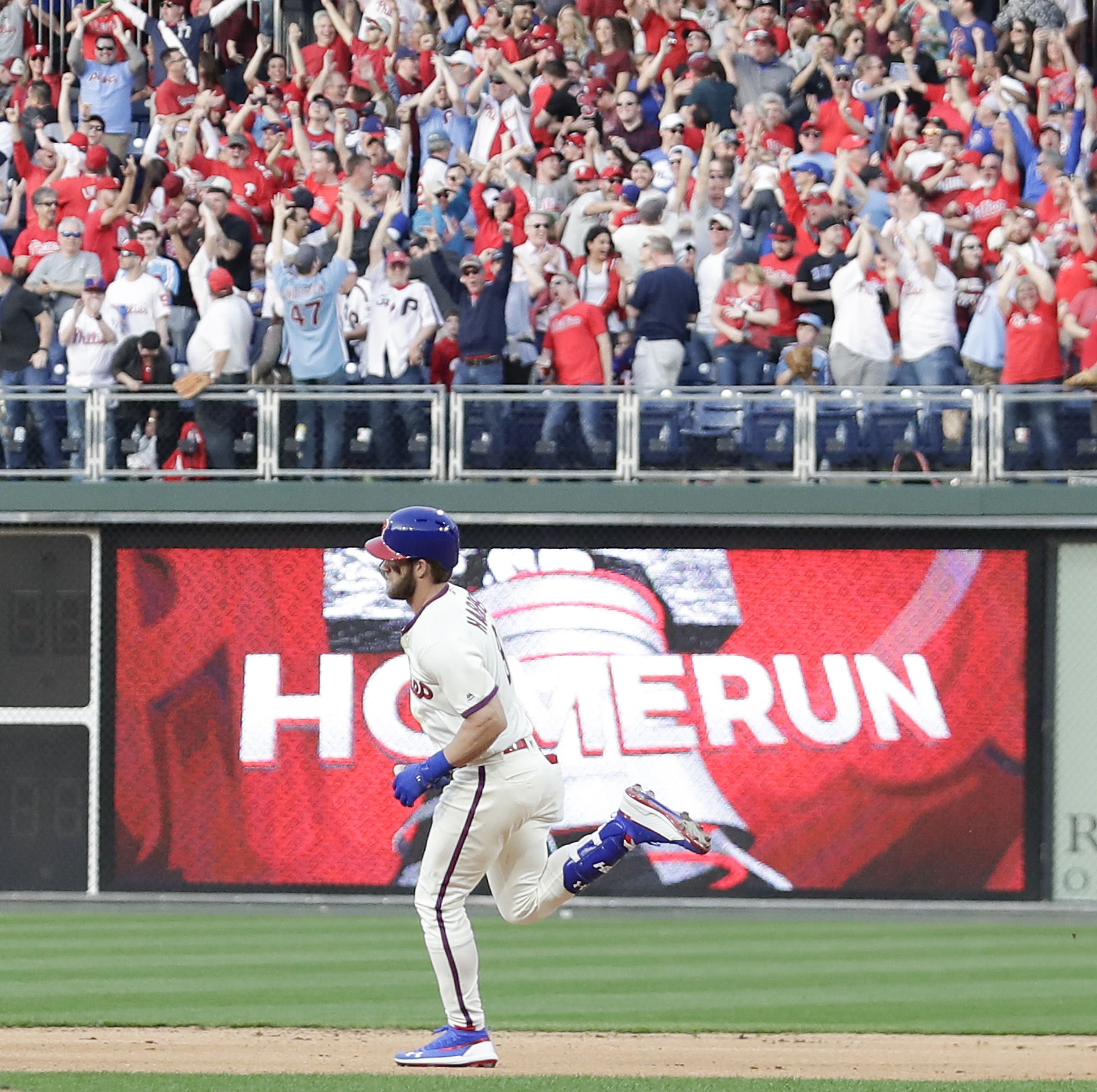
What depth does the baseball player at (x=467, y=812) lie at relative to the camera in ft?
24.0

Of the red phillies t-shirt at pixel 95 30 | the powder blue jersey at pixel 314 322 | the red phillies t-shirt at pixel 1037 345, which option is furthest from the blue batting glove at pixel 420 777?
the red phillies t-shirt at pixel 95 30

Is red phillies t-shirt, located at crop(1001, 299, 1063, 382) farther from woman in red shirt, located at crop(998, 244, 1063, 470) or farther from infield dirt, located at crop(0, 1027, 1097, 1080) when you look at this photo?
infield dirt, located at crop(0, 1027, 1097, 1080)

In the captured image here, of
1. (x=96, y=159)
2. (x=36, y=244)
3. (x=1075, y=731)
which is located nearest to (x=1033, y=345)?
(x=1075, y=731)

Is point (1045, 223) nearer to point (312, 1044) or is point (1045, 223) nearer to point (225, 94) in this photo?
point (225, 94)

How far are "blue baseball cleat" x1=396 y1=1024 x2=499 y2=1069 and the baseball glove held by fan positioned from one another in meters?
8.07

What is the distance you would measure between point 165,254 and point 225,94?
11.6 ft

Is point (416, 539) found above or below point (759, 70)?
below

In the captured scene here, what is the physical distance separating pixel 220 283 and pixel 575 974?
6.23m

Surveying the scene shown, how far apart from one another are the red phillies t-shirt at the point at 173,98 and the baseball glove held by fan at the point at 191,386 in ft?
16.6

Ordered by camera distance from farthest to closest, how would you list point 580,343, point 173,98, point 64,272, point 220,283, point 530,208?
point 173,98
point 530,208
point 64,272
point 220,283
point 580,343

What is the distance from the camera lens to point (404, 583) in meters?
7.45

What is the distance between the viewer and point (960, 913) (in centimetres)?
1466

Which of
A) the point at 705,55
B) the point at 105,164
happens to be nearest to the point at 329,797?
the point at 105,164

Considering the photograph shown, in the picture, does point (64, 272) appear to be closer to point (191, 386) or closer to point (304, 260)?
point (191, 386)
